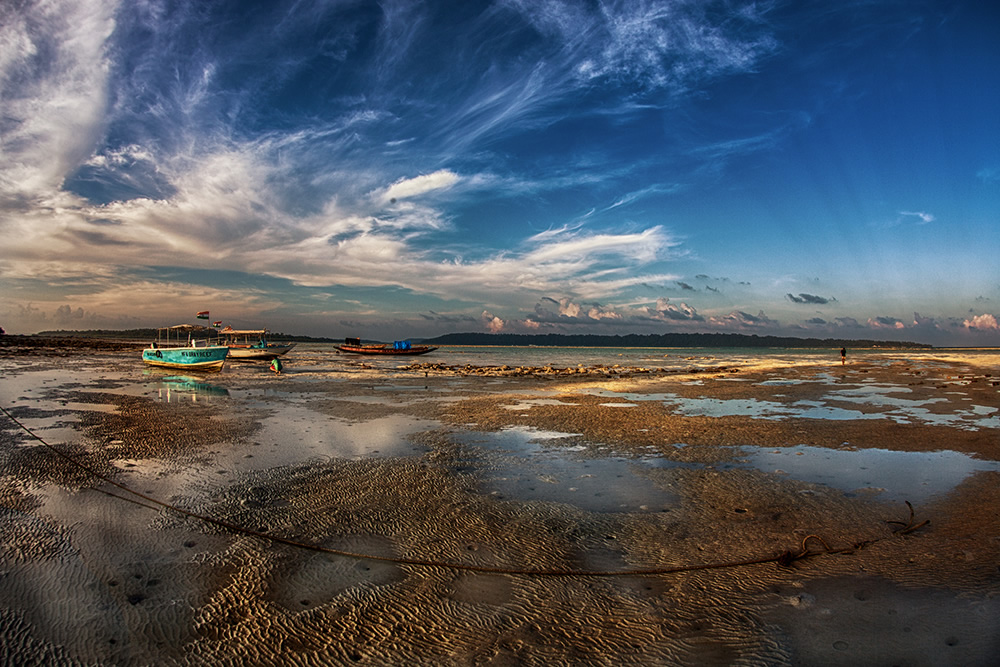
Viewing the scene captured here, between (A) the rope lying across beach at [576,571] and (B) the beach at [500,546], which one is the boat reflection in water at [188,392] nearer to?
(B) the beach at [500,546]

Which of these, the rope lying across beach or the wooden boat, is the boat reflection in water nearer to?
the rope lying across beach

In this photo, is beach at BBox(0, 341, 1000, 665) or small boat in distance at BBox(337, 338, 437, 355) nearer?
beach at BBox(0, 341, 1000, 665)

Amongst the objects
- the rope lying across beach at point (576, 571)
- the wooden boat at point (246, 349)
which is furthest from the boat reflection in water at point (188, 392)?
the wooden boat at point (246, 349)

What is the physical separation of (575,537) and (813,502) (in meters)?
4.06

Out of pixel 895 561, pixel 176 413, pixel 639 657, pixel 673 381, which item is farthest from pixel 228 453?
pixel 673 381

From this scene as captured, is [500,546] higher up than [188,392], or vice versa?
[500,546]

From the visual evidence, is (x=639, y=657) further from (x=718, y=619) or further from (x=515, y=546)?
(x=515, y=546)

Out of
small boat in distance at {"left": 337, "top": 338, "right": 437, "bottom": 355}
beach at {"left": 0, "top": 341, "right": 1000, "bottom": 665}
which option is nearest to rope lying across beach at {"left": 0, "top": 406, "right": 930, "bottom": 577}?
beach at {"left": 0, "top": 341, "right": 1000, "bottom": 665}

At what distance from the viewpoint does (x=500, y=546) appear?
19.4 feet

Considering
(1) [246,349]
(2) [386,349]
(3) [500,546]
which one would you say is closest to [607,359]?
(2) [386,349]

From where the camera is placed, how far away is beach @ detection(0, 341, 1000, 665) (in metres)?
4.04

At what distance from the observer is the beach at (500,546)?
159 inches

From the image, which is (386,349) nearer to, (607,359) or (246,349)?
(246,349)

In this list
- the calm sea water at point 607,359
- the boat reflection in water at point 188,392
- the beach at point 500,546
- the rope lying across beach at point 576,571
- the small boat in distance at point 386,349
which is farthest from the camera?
the small boat in distance at point 386,349
